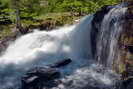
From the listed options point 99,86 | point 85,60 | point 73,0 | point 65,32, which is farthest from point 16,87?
point 73,0

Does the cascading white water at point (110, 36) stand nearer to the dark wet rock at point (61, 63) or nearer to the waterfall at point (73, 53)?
the waterfall at point (73, 53)

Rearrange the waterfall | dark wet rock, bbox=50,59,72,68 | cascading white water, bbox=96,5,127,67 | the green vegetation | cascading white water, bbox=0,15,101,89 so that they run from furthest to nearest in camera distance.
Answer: the green vegetation → cascading white water, bbox=0,15,101,89 → dark wet rock, bbox=50,59,72,68 → cascading white water, bbox=96,5,127,67 → the waterfall

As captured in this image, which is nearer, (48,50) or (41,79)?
(41,79)

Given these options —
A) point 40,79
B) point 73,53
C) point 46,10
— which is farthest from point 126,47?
point 46,10

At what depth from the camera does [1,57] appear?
40250 millimetres

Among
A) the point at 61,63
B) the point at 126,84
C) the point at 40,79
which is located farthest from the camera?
the point at 61,63

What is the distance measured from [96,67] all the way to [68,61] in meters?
4.09

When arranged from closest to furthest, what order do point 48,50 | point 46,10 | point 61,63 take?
1. point 61,63
2. point 48,50
3. point 46,10

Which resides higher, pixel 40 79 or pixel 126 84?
pixel 126 84

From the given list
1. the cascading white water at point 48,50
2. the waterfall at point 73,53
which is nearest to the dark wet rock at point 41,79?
the waterfall at point 73,53

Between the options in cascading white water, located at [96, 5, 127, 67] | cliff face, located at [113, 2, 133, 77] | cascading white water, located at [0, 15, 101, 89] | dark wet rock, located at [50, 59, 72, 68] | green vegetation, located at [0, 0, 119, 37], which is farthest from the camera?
green vegetation, located at [0, 0, 119, 37]

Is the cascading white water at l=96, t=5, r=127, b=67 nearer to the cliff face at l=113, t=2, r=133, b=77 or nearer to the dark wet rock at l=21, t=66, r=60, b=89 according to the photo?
the cliff face at l=113, t=2, r=133, b=77

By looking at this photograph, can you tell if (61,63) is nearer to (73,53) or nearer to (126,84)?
(73,53)

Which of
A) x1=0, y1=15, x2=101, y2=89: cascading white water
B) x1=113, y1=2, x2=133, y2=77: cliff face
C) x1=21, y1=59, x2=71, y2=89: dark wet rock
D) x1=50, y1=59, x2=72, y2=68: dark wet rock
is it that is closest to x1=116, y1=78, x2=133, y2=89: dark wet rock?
x1=113, y1=2, x2=133, y2=77: cliff face
